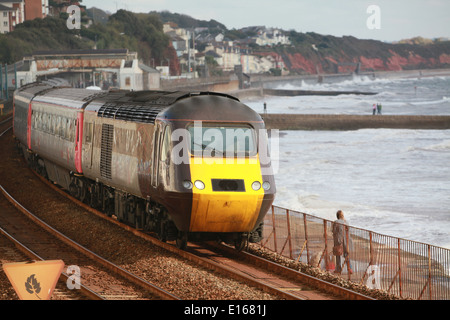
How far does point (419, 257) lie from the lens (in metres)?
17.0

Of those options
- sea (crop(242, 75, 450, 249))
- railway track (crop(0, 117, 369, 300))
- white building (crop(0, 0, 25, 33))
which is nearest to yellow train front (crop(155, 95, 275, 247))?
railway track (crop(0, 117, 369, 300))

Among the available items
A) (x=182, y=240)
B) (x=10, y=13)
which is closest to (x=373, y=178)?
(x=182, y=240)

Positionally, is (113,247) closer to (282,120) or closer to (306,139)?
(306,139)

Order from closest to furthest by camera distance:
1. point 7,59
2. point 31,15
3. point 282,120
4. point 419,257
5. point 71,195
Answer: point 419,257
point 71,195
point 282,120
point 7,59
point 31,15

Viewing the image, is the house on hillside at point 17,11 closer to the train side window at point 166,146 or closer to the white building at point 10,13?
the white building at point 10,13

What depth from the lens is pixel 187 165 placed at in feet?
55.2

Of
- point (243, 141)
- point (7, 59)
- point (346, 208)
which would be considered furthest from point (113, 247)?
point (7, 59)

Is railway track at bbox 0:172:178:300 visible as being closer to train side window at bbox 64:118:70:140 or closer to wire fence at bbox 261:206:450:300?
train side window at bbox 64:118:70:140

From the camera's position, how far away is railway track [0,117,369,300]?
14613 mm

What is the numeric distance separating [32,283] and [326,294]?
6143 mm

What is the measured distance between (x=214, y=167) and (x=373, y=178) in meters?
35.6

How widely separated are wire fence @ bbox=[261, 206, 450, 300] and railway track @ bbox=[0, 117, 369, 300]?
154 cm

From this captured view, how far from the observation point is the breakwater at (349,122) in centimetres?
10006

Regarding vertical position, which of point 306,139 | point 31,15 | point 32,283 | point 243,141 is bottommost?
point 306,139
